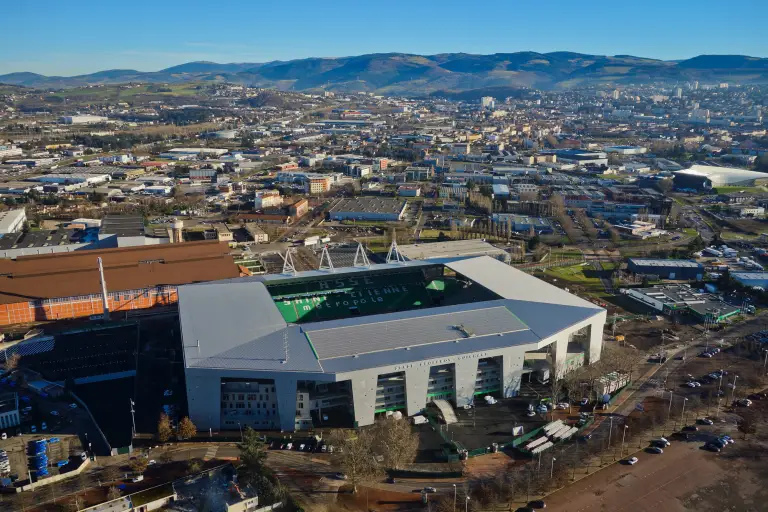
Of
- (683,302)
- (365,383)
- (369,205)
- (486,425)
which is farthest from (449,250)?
(365,383)

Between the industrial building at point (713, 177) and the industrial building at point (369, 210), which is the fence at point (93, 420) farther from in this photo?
the industrial building at point (713, 177)

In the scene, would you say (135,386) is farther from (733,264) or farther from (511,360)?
(733,264)

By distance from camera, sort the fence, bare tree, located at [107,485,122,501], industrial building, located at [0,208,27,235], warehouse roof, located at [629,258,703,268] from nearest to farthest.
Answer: bare tree, located at [107,485,122,501] < the fence < warehouse roof, located at [629,258,703,268] < industrial building, located at [0,208,27,235]

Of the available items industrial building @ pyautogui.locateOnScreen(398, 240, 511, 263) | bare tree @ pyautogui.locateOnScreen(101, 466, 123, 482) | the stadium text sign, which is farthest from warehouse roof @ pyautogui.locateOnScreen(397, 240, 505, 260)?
bare tree @ pyautogui.locateOnScreen(101, 466, 123, 482)

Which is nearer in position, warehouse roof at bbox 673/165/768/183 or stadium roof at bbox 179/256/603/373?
stadium roof at bbox 179/256/603/373

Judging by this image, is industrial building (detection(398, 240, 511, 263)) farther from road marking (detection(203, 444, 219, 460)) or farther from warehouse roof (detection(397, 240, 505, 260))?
road marking (detection(203, 444, 219, 460))

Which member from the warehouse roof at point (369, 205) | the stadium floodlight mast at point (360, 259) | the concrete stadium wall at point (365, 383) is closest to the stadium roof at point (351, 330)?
the concrete stadium wall at point (365, 383)

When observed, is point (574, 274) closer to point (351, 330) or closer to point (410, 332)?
point (410, 332)
